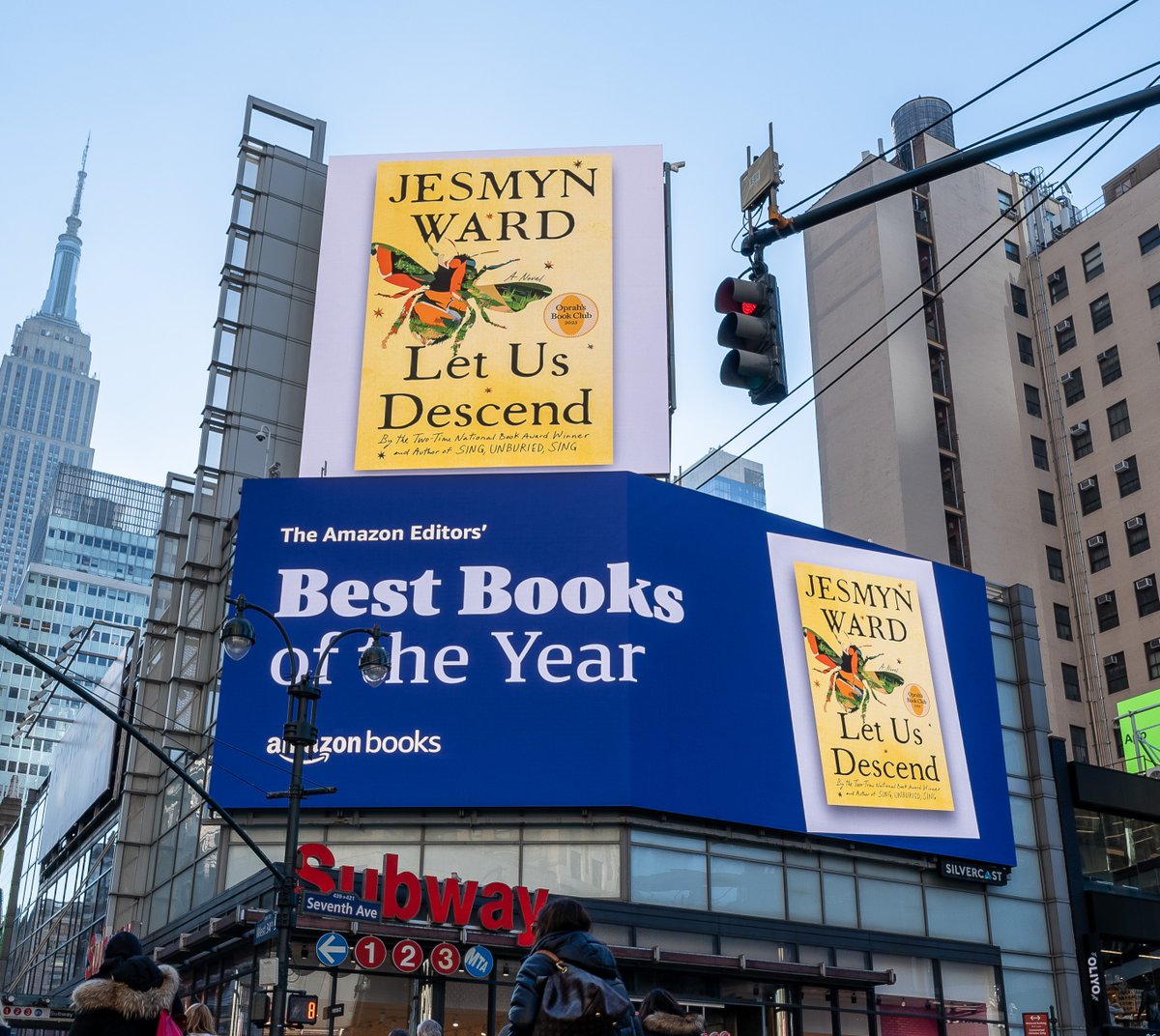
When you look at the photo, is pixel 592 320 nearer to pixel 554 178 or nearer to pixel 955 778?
pixel 554 178

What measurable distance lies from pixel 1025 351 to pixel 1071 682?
18650 millimetres

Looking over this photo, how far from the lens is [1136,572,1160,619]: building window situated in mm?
66625

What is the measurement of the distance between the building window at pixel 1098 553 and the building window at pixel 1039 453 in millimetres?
4752

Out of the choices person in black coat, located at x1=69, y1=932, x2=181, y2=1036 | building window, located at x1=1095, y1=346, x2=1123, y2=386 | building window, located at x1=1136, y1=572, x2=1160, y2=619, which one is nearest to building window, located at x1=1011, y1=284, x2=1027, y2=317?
building window, located at x1=1095, y1=346, x2=1123, y2=386

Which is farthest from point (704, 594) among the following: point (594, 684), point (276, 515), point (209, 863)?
point (209, 863)

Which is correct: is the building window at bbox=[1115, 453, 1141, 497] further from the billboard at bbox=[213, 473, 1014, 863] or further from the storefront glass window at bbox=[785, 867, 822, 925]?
the storefront glass window at bbox=[785, 867, 822, 925]

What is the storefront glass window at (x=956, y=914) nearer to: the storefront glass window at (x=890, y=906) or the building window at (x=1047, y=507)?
the storefront glass window at (x=890, y=906)

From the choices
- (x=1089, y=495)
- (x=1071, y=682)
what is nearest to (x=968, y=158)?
(x=1071, y=682)

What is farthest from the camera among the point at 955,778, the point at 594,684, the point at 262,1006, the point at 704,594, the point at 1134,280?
the point at 1134,280

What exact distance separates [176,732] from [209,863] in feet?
12.7

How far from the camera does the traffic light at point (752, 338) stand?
476 inches

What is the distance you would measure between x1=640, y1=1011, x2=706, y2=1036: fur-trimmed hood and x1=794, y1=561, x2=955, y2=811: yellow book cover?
24.7 meters

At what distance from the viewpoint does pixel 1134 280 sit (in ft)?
234

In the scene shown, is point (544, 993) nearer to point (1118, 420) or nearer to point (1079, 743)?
point (1079, 743)
